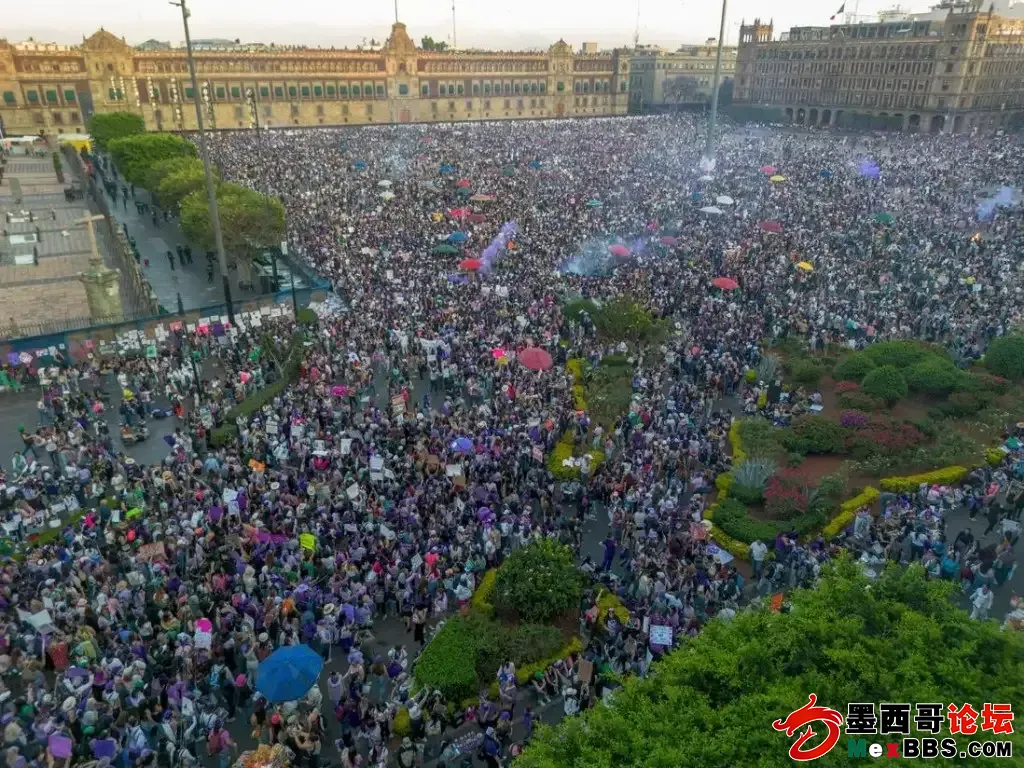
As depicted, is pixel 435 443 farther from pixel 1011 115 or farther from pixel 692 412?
pixel 1011 115

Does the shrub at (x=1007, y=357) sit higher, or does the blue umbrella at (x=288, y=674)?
the shrub at (x=1007, y=357)

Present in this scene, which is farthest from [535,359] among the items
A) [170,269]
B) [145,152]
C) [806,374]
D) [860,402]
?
[145,152]

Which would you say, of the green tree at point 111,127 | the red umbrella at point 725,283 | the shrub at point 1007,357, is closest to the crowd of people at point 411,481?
the red umbrella at point 725,283

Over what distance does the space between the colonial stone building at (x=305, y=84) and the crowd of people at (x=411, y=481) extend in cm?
5267

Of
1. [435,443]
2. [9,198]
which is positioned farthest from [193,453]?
[9,198]

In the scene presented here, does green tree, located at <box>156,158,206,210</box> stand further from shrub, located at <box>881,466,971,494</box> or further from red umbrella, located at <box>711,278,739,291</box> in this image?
shrub, located at <box>881,466,971,494</box>

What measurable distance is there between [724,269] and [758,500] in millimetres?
16928

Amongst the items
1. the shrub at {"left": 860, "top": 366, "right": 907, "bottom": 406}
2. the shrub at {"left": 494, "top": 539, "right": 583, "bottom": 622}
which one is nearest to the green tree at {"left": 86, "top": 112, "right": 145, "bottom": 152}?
the shrub at {"left": 860, "top": 366, "right": 907, "bottom": 406}

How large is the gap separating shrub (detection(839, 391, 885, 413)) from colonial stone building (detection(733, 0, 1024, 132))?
76.0 metres

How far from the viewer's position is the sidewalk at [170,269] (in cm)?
3203

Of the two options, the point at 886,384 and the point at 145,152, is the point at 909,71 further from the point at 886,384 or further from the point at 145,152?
the point at 145,152

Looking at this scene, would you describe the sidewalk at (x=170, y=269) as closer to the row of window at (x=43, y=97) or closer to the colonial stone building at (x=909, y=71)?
the row of window at (x=43, y=97)

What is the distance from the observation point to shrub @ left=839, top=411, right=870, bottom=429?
1947cm

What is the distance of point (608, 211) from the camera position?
135 ft
